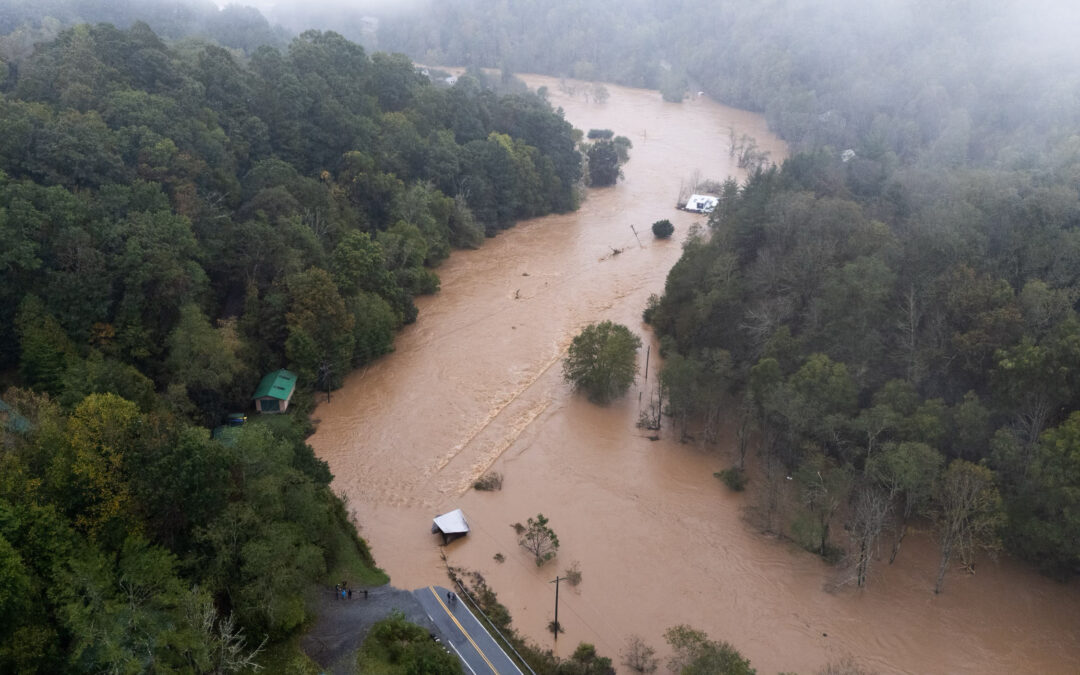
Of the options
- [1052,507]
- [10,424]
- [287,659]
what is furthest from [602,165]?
[287,659]

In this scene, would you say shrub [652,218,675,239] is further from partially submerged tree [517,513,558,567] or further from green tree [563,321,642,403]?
partially submerged tree [517,513,558,567]

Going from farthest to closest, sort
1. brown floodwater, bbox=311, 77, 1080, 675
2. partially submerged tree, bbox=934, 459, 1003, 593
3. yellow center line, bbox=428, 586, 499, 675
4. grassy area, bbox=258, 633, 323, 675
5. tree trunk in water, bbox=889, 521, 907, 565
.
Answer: tree trunk in water, bbox=889, 521, 907, 565 < partially submerged tree, bbox=934, 459, 1003, 593 < brown floodwater, bbox=311, 77, 1080, 675 < yellow center line, bbox=428, 586, 499, 675 < grassy area, bbox=258, 633, 323, 675

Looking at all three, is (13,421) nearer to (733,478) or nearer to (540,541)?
(540,541)

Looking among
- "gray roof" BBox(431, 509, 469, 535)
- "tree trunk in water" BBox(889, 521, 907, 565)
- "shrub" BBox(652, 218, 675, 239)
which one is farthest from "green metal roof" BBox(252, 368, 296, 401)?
"shrub" BBox(652, 218, 675, 239)

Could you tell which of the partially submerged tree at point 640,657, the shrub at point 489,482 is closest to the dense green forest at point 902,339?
the partially submerged tree at point 640,657

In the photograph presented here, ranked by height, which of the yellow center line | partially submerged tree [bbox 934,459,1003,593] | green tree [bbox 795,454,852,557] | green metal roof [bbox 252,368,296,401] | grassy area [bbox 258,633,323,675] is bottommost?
the yellow center line

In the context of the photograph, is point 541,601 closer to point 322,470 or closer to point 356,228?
point 322,470
